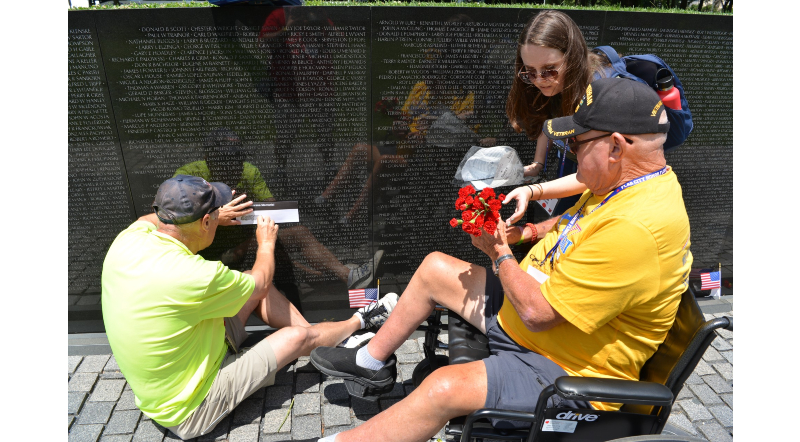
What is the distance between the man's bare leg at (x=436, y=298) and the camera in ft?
9.13

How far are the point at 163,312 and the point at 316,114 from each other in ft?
5.78

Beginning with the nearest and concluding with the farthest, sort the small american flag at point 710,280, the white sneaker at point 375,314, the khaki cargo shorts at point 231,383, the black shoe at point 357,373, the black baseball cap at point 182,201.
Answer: the black baseball cap at point 182,201 → the khaki cargo shorts at point 231,383 → the black shoe at point 357,373 → the white sneaker at point 375,314 → the small american flag at point 710,280

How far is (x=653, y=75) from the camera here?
2.77 metres

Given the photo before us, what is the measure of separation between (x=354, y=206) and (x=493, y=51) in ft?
5.37

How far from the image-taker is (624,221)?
2021mm

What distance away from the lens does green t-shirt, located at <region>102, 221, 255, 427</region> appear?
2.60 m

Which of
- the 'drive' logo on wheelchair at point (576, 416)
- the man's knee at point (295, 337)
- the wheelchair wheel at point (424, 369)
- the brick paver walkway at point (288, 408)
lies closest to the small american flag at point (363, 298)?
the brick paver walkway at point (288, 408)

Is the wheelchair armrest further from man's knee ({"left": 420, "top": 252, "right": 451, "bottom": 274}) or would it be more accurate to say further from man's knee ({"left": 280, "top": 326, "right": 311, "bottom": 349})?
man's knee ({"left": 280, "top": 326, "right": 311, "bottom": 349})

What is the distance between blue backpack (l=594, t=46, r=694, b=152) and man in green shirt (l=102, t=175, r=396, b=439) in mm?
2650

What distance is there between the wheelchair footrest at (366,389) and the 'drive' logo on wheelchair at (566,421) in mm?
1180

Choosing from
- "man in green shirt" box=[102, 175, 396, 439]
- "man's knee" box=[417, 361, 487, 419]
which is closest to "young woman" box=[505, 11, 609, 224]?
"man's knee" box=[417, 361, 487, 419]

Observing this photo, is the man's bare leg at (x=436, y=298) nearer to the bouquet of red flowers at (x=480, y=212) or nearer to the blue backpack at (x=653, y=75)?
the bouquet of red flowers at (x=480, y=212)

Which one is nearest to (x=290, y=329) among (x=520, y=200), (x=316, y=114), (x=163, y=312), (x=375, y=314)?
(x=375, y=314)

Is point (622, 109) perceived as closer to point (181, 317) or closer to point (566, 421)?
point (566, 421)
